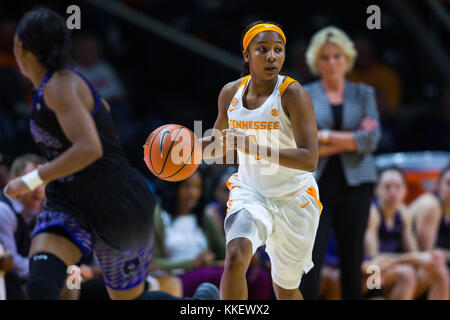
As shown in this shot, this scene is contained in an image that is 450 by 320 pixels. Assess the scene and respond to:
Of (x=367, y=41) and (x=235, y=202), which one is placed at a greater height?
(x=367, y=41)

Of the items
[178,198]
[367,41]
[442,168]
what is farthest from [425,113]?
[178,198]

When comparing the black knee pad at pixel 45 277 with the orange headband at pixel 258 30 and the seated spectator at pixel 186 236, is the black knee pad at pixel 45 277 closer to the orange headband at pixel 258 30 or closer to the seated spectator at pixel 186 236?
the orange headband at pixel 258 30

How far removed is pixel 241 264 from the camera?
3.31 metres

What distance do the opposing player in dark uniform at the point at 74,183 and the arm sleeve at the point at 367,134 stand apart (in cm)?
162

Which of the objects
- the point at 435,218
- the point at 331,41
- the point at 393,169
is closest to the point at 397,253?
the point at 435,218

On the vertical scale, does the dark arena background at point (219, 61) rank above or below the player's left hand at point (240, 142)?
above

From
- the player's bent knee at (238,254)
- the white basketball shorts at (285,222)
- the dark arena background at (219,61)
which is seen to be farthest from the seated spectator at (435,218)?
the player's bent knee at (238,254)

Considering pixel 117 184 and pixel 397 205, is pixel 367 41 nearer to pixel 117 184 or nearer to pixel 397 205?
pixel 397 205

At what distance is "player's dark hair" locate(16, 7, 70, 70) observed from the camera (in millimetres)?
3592

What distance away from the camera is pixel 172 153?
3447 mm

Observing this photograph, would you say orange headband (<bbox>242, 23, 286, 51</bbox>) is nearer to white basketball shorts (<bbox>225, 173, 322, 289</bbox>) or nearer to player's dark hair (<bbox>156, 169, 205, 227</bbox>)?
white basketball shorts (<bbox>225, 173, 322, 289</bbox>)

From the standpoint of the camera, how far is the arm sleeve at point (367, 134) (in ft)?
15.3

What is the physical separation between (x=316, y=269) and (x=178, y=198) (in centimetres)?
185

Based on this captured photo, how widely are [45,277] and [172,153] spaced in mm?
898
